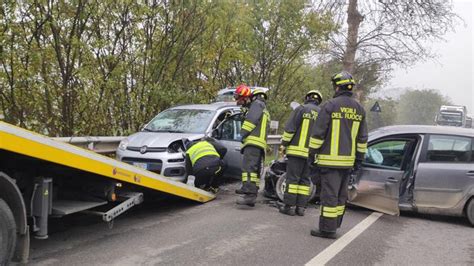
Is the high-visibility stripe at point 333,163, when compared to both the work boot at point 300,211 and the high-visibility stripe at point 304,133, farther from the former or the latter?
the work boot at point 300,211

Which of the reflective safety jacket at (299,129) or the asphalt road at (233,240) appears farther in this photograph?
the reflective safety jacket at (299,129)

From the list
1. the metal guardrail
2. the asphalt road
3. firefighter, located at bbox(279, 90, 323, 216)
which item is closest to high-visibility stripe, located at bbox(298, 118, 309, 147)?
firefighter, located at bbox(279, 90, 323, 216)

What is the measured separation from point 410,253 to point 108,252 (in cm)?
323

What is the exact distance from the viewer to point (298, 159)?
22.4ft

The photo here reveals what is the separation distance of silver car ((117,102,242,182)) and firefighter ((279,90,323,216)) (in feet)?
5.39

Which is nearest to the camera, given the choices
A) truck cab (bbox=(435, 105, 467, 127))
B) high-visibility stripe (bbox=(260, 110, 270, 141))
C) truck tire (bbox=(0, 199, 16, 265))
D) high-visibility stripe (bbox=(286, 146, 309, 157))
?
truck tire (bbox=(0, 199, 16, 265))

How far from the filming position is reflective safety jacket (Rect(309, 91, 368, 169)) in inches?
221

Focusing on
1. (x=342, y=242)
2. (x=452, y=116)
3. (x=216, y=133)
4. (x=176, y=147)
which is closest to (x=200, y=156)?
(x=176, y=147)

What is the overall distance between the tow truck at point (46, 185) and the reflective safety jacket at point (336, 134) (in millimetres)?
2036

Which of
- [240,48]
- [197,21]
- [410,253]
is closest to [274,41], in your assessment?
[240,48]

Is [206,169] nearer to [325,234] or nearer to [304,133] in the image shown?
[304,133]

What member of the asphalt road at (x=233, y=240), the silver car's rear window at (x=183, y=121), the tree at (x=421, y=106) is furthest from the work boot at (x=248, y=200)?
the tree at (x=421, y=106)

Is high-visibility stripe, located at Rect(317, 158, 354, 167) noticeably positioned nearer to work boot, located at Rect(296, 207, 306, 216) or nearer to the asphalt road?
the asphalt road

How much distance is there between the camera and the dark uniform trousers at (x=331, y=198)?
561 cm
